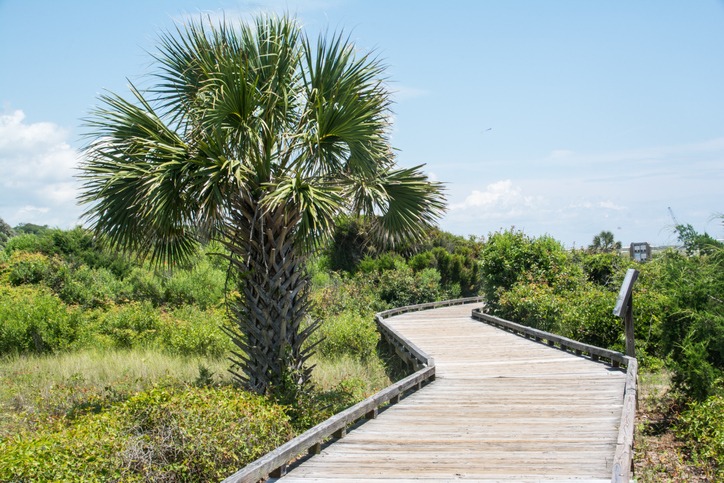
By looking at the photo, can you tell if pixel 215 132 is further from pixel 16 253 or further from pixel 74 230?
pixel 74 230

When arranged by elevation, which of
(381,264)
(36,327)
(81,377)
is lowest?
(81,377)

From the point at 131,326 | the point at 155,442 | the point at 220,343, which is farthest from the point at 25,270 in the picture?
the point at 155,442

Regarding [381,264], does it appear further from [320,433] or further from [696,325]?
[320,433]

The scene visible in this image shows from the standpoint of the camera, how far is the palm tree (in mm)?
7117

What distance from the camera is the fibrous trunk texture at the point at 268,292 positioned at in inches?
306

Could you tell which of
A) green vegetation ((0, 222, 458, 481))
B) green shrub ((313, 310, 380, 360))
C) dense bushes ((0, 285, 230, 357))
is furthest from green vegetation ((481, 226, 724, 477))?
dense bushes ((0, 285, 230, 357))

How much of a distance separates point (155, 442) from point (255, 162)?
13.4 feet

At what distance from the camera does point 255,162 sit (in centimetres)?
746

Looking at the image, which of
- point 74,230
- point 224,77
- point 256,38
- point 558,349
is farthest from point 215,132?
point 74,230

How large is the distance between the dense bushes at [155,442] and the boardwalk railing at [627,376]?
3.80 m

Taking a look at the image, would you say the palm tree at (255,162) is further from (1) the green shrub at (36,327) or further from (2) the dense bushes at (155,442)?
(1) the green shrub at (36,327)

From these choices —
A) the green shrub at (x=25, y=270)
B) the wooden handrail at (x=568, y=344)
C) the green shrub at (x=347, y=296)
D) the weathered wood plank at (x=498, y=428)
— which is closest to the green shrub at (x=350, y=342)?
the weathered wood plank at (x=498, y=428)

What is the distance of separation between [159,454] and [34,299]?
1280 cm

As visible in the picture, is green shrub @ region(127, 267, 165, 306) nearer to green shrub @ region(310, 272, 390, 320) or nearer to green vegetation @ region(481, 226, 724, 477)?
green shrub @ region(310, 272, 390, 320)
